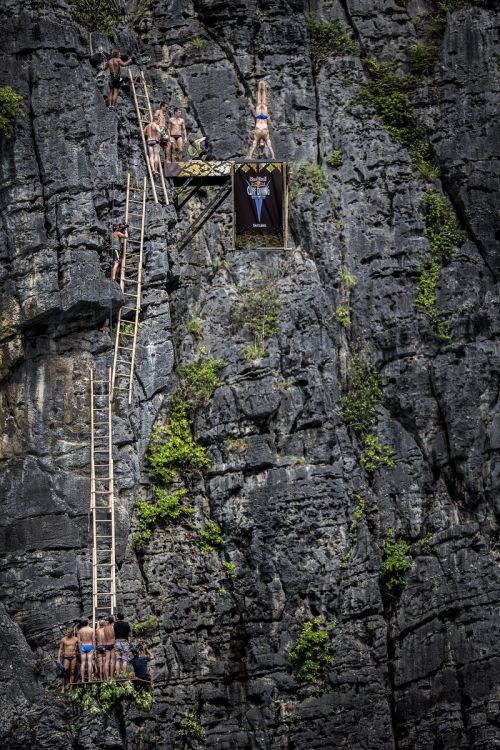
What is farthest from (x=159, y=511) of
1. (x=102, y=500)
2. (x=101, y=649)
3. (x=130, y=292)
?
(x=130, y=292)

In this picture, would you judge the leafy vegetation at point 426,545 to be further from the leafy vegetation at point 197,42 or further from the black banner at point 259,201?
the leafy vegetation at point 197,42

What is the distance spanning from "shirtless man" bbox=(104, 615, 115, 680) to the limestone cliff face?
2.33ft

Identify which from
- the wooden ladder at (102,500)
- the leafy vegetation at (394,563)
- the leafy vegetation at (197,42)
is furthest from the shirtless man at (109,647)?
the leafy vegetation at (197,42)

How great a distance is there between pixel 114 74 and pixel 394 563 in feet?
32.1

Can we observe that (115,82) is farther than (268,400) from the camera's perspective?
Yes

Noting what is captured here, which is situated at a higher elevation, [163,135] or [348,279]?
[163,135]

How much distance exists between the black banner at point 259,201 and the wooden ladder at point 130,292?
1.63 m

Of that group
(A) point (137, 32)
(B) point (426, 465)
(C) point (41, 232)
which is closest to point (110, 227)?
(C) point (41, 232)

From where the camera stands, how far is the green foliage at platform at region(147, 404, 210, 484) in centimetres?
3197

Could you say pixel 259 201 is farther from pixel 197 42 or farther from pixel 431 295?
pixel 197 42

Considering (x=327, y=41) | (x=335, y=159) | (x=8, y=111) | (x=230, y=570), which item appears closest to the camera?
(x=230, y=570)

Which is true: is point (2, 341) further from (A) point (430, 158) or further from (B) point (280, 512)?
(A) point (430, 158)

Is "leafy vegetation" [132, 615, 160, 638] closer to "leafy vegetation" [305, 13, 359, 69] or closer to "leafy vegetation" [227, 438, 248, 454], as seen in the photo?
"leafy vegetation" [227, 438, 248, 454]

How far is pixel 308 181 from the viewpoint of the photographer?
34.1 meters
